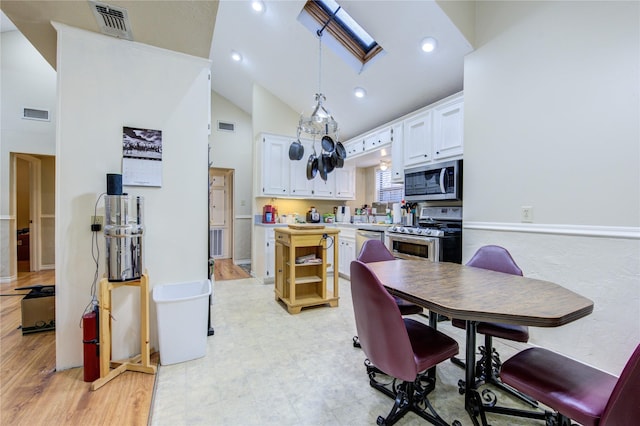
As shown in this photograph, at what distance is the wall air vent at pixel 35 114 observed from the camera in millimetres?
4297

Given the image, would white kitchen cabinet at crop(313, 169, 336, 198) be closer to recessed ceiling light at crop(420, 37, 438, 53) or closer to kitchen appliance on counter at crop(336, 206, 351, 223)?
kitchen appliance on counter at crop(336, 206, 351, 223)

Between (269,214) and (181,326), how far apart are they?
272cm

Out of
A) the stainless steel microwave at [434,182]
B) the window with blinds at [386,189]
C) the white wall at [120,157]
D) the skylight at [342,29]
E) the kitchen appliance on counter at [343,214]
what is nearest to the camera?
the white wall at [120,157]

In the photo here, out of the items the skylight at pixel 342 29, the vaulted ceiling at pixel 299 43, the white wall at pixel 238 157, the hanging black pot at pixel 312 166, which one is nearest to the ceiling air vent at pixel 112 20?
the vaulted ceiling at pixel 299 43

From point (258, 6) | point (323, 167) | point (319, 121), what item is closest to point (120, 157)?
point (319, 121)

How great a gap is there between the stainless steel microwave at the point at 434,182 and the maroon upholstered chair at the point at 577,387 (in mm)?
1848

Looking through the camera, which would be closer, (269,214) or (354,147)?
(269,214)

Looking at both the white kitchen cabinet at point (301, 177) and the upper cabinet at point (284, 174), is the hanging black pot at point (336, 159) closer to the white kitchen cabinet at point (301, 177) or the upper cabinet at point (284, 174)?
the upper cabinet at point (284, 174)

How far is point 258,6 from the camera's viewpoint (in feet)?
10.8

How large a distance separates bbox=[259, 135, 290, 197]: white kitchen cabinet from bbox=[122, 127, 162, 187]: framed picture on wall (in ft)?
8.10

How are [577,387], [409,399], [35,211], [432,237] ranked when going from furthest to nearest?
[35,211] < [432,237] < [409,399] < [577,387]

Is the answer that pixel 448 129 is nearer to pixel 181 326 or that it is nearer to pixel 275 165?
pixel 275 165

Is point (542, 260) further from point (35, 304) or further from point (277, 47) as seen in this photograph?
point (35, 304)

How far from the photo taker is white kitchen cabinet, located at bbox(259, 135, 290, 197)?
15.2 ft
